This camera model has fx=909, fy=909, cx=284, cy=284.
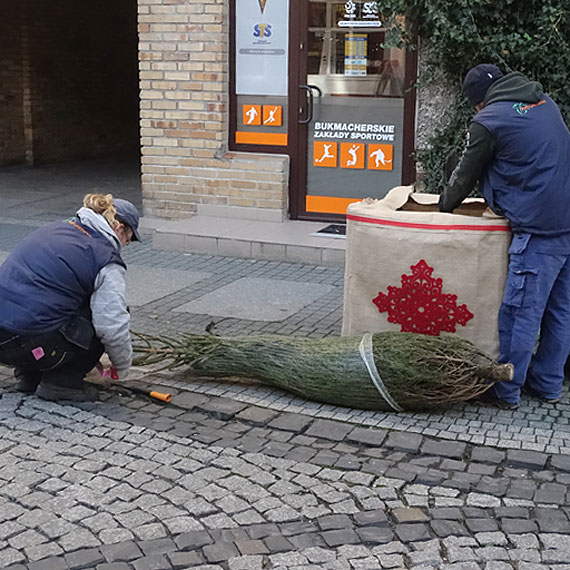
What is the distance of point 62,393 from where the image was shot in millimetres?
4914

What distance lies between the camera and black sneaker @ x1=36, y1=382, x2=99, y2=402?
491 cm

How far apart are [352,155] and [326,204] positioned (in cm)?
56

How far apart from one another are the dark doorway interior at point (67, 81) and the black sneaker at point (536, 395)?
38.3 feet

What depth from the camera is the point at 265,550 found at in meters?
3.51

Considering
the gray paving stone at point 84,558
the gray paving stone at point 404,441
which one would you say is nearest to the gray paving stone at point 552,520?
the gray paving stone at point 404,441

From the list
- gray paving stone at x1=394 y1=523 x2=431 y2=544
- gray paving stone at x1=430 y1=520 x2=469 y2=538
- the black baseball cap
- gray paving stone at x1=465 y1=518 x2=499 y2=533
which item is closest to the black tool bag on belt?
the black baseball cap

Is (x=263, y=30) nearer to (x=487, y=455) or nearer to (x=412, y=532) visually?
(x=487, y=455)

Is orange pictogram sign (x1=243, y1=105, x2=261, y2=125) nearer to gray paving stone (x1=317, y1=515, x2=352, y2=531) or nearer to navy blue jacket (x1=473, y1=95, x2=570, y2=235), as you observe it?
navy blue jacket (x1=473, y1=95, x2=570, y2=235)

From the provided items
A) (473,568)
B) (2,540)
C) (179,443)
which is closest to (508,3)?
(179,443)

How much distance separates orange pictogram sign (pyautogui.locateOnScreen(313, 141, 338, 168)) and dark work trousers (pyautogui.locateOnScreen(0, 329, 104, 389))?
4.73 m

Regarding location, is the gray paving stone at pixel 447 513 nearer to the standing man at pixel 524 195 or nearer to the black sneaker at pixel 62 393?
the standing man at pixel 524 195

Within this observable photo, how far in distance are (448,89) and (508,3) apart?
1032 mm

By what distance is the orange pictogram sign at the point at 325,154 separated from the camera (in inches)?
359

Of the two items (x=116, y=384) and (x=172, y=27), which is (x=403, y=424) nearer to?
(x=116, y=384)
